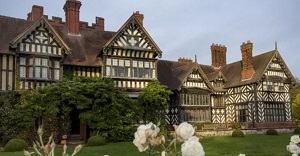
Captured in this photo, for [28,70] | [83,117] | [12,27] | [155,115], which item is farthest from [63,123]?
[12,27]

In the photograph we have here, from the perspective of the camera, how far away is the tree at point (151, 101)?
24188mm

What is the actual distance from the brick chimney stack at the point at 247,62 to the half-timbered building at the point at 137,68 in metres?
0.09

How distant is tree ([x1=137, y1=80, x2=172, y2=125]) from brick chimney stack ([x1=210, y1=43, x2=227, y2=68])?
17.2 metres

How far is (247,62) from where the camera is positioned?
34.9 m

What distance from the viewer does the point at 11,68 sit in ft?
71.1

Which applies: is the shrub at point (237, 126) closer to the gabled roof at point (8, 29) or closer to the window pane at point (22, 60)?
the window pane at point (22, 60)

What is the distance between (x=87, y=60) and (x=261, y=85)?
1896 centimetres

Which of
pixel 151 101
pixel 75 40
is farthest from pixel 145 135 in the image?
pixel 75 40

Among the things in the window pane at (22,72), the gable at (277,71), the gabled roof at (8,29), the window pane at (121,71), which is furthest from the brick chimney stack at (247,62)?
the window pane at (22,72)

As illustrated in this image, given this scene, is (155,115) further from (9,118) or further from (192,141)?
(192,141)

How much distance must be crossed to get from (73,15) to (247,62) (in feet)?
63.1

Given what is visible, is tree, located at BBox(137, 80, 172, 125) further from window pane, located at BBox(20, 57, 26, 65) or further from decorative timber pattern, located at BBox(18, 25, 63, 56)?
window pane, located at BBox(20, 57, 26, 65)

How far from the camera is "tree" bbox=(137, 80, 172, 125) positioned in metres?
24.2

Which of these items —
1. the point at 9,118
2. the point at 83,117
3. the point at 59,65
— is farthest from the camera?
the point at 59,65
